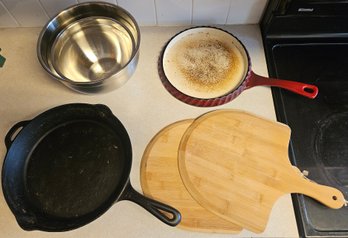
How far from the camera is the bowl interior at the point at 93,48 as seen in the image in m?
0.75

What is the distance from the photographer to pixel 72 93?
741 millimetres

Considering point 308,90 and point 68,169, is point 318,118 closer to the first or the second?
point 308,90

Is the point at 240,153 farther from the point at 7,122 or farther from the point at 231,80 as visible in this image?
the point at 7,122

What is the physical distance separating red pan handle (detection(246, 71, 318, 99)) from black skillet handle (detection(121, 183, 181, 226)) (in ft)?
1.26

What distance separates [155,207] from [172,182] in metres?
0.08

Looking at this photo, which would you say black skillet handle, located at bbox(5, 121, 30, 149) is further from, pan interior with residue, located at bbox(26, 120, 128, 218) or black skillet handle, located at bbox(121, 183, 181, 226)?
black skillet handle, located at bbox(121, 183, 181, 226)

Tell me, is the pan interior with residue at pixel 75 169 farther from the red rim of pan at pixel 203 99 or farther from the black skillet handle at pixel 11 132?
the red rim of pan at pixel 203 99

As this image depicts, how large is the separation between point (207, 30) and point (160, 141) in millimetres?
356

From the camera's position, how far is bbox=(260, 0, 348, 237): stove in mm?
609

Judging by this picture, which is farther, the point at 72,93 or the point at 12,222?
the point at 72,93

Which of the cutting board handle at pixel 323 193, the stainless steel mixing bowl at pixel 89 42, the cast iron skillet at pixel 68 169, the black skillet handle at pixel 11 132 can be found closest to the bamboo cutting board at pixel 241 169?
the cutting board handle at pixel 323 193

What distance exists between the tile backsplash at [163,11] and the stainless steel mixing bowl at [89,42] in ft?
0.16

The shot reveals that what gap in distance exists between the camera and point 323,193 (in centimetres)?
60

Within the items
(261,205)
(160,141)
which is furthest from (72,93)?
(261,205)
